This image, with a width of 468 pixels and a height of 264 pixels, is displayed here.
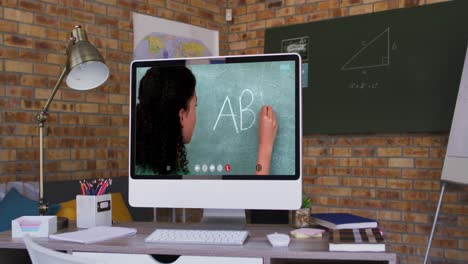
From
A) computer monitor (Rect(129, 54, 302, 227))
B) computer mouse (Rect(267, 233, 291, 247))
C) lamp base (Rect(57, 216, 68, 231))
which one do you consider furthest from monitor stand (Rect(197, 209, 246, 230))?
lamp base (Rect(57, 216, 68, 231))

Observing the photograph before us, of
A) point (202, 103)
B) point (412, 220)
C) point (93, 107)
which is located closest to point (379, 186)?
point (412, 220)

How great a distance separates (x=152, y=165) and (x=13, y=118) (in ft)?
5.18

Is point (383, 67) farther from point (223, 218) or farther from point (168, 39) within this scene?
point (223, 218)

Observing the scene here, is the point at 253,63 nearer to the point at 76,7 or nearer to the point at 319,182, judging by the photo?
the point at 76,7

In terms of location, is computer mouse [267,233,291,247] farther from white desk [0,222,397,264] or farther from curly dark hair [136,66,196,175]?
curly dark hair [136,66,196,175]

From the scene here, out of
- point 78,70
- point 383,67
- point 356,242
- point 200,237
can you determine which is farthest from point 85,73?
point 383,67

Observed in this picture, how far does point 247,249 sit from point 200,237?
18 cm

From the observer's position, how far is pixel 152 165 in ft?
5.95

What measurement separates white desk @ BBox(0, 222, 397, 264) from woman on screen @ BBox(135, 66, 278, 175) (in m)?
0.27

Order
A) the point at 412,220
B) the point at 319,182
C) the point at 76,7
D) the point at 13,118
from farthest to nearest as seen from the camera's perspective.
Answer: the point at 319,182, the point at 412,220, the point at 76,7, the point at 13,118

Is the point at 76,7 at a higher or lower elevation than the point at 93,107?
higher

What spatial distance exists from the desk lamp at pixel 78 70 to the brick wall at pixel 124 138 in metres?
1.17

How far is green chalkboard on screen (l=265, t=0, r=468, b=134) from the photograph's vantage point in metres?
3.44

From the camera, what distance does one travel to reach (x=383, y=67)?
12.2 feet
